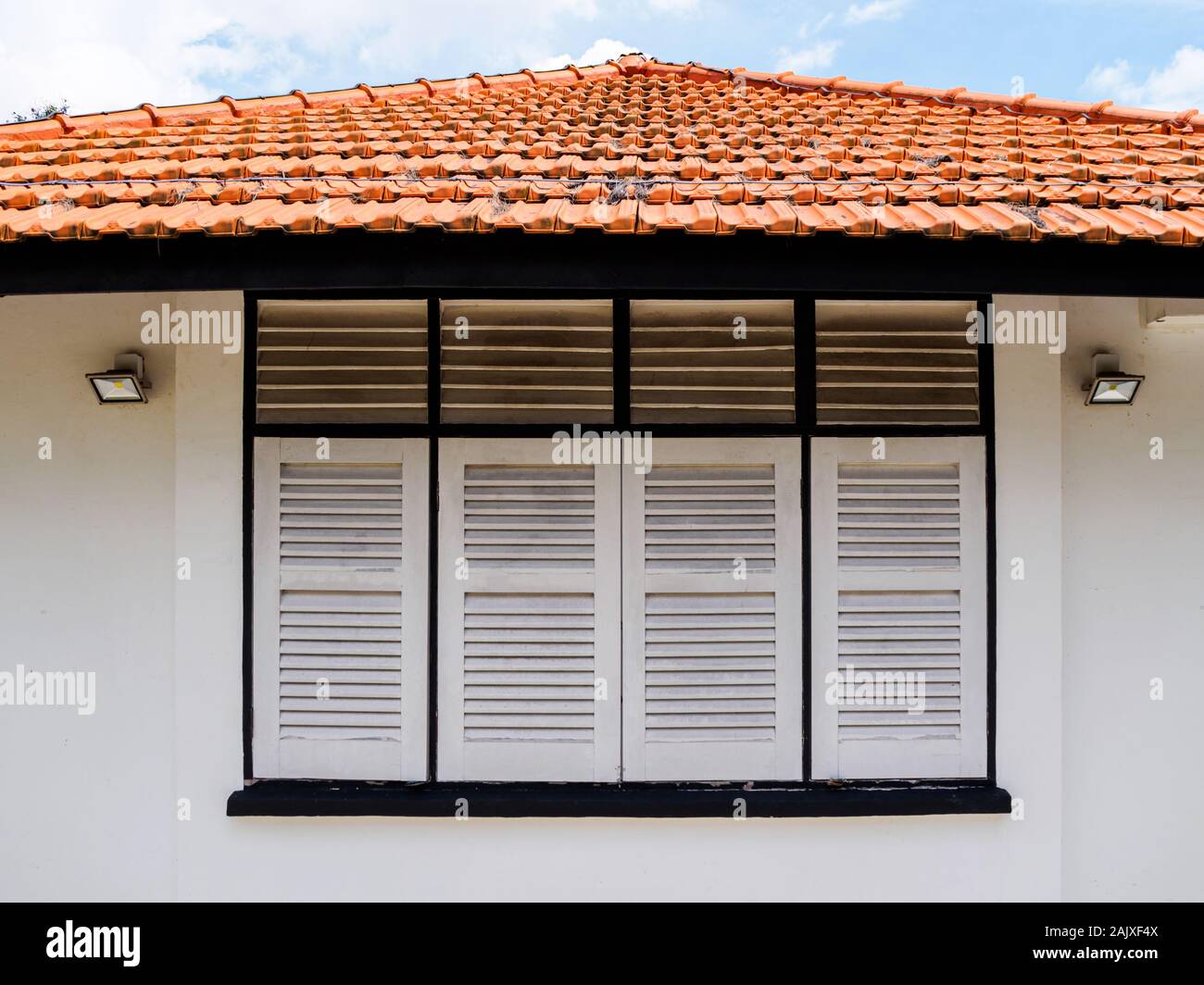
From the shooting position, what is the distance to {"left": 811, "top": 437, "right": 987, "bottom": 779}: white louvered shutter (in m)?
3.17

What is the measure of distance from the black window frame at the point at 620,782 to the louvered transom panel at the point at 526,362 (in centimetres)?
4

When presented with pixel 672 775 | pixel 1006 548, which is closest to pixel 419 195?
pixel 672 775

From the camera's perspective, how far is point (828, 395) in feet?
10.6

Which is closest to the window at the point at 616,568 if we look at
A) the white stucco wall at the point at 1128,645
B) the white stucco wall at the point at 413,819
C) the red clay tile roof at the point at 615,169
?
the white stucco wall at the point at 413,819

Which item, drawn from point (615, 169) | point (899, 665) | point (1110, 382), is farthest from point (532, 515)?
point (1110, 382)

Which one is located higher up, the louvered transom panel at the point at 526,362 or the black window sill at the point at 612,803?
the louvered transom panel at the point at 526,362

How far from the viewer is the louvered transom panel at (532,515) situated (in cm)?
318

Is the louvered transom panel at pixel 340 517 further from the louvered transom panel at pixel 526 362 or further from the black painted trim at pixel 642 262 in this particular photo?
the black painted trim at pixel 642 262

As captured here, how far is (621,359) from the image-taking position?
320 cm

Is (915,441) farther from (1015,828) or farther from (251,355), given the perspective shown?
(251,355)

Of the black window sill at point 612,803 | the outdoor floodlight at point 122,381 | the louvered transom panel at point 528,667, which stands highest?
the outdoor floodlight at point 122,381
